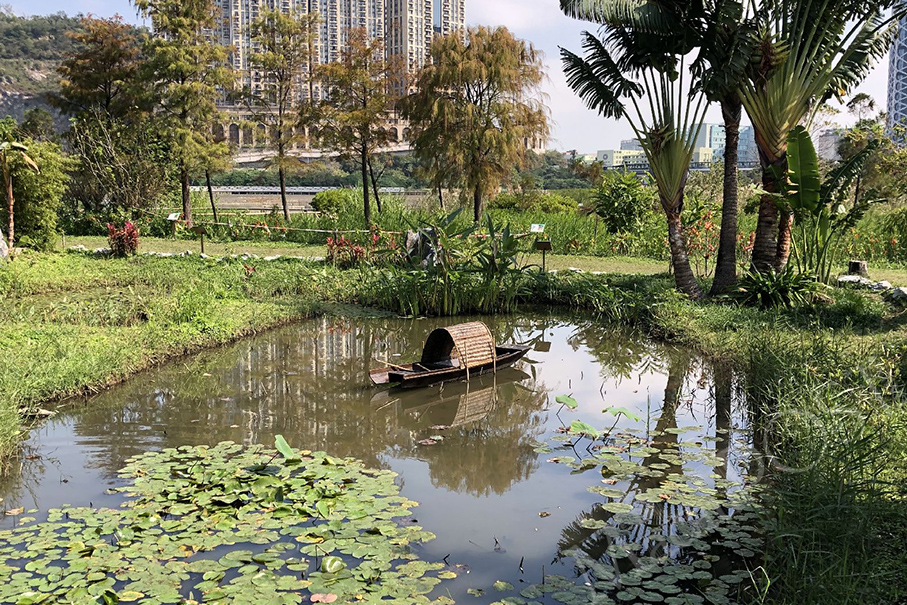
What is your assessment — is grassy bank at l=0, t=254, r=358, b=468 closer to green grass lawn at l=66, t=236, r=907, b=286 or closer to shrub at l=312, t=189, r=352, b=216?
green grass lawn at l=66, t=236, r=907, b=286

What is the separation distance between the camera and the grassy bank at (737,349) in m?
4.03

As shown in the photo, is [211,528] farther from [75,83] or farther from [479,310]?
[75,83]

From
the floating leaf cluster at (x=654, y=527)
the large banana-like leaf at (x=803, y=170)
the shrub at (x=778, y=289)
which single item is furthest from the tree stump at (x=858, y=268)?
the floating leaf cluster at (x=654, y=527)

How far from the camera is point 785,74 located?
10.9 m

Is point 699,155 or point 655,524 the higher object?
point 699,155

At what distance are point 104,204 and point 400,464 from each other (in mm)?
19347

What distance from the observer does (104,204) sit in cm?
2262

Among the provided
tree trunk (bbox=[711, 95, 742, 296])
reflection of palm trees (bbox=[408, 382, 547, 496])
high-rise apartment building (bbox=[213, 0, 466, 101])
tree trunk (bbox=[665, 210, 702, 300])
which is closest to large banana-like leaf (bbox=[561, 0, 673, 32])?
tree trunk (bbox=[711, 95, 742, 296])

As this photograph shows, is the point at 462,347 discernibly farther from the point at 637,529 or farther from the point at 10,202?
the point at 10,202

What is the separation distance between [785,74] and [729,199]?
187 centimetres

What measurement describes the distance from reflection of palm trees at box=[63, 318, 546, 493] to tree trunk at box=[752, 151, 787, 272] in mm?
4972

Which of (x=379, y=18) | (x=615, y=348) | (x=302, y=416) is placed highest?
(x=379, y=18)

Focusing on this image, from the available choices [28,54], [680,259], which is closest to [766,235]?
[680,259]

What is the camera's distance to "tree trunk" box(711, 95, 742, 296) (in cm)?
1172
